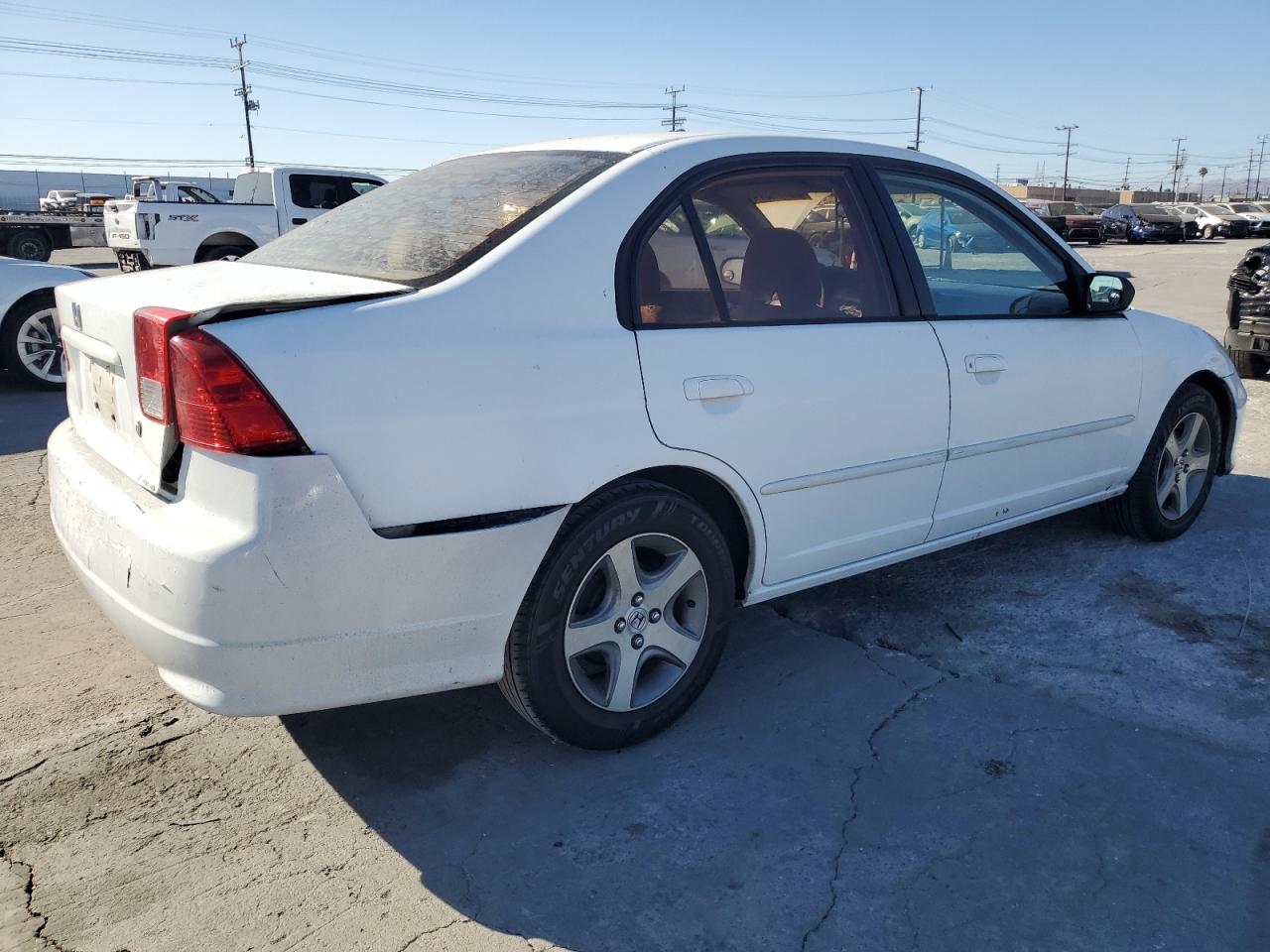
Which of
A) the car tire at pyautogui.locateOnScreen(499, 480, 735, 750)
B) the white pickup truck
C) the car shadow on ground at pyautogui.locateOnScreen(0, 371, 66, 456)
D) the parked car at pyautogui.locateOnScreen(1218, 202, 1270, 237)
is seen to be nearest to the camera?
the car tire at pyautogui.locateOnScreen(499, 480, 735, 750)

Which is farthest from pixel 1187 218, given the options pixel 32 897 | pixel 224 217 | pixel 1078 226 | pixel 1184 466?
pixel 32 897

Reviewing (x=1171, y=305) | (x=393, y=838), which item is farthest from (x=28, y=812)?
(x=1171, y=305)

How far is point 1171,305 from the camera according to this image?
50.0 ft

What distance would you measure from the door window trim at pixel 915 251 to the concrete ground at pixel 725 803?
114 centimetres

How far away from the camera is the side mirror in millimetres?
4016

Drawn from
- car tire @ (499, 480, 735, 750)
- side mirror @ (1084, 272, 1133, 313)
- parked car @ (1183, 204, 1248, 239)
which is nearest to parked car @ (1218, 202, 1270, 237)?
parked car @ (1183, 204, 1248, 239)

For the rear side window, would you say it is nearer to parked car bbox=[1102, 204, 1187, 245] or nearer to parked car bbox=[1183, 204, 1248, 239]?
parked car bbox=[1102, 204, 1187, 245]

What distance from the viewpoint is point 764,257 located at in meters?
3.26

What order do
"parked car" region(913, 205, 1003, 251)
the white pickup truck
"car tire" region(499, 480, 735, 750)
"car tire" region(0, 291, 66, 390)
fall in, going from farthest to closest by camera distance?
1. the white pickup truck
2. "car tire" region(0, 291, 66, 390)
3. "parked car" region(913, 205, 1003, 251)
4. "car tire" region(499, 480, 735, 750)

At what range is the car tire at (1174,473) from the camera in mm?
4516

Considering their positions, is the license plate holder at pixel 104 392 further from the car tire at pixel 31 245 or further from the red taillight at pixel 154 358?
the car tire at pixel 31 245

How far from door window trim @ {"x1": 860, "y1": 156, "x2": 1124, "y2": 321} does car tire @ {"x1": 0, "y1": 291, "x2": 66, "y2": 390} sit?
6.81 metres

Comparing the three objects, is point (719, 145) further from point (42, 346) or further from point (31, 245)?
point (31, 245)

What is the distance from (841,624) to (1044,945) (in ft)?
5.58
